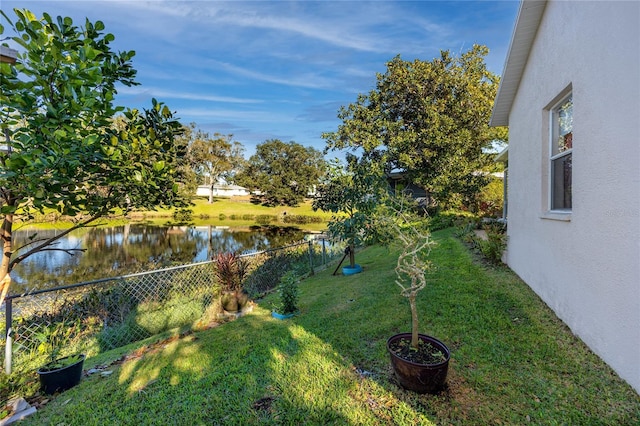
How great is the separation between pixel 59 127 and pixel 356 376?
3.27 metres

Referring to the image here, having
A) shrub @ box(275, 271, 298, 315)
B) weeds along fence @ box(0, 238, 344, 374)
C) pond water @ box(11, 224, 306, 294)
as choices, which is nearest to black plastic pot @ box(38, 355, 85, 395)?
weeds along fence @ box(0, 238, 344, 374)

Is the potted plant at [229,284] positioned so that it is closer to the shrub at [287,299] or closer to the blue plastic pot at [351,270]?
the shrub at [287,299]

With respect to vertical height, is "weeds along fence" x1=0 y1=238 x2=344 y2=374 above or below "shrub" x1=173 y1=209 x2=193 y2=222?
below

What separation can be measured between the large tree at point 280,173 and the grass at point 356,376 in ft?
109

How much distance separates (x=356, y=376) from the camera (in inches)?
121

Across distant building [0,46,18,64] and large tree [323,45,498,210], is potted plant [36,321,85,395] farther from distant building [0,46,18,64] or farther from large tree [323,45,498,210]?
large tree [323,45,498,210]

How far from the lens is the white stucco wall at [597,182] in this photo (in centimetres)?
252

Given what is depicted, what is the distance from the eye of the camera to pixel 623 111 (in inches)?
103

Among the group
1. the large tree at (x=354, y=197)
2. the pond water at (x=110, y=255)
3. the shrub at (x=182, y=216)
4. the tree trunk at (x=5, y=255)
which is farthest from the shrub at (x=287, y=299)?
the shrub at (x=182, y=216)

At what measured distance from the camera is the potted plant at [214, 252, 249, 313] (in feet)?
17.5

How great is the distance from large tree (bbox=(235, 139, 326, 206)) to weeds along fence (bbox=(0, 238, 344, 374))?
30.0 meters

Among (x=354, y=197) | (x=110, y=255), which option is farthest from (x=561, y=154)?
(x=110, y=255)

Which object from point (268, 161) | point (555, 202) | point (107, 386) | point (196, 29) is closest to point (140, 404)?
point (107, 386)

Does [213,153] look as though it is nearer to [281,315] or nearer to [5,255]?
[281,315]
